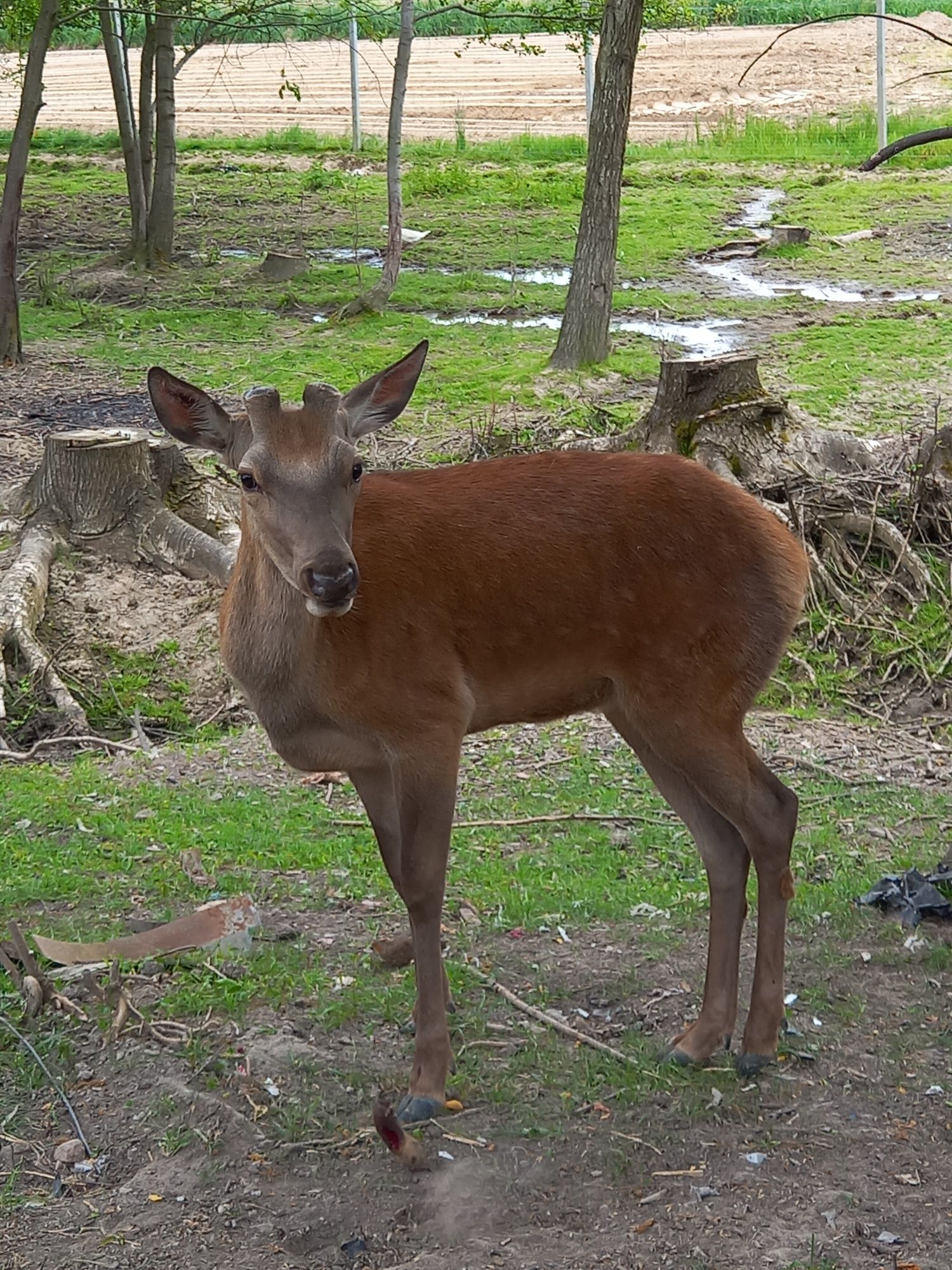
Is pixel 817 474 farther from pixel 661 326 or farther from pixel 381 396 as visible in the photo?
pixel 661 326

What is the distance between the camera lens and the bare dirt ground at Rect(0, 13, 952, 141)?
101 feet

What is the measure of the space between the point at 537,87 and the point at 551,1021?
34.6 meters

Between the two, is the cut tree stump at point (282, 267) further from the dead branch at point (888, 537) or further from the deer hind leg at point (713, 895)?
the deer hind leg at point (713, 895)

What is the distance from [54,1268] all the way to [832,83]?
3264cm

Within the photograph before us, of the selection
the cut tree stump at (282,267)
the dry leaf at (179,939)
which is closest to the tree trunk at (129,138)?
the cut tree stump at (282,267)

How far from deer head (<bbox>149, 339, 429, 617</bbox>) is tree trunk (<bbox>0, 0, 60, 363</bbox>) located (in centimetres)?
1064

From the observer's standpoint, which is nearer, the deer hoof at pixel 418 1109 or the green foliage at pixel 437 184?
the deer hoof at pixel 418 1109

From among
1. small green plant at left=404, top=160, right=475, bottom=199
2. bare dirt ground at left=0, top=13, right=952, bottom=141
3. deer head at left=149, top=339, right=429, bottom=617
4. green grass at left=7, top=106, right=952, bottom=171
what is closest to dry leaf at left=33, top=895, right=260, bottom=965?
deer head at left=149, top=339, right=429, bottom=617

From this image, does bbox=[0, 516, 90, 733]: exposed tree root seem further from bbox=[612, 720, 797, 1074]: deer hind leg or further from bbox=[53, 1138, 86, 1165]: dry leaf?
bbox=[612, 720, 797, 1074]: deer hind leg

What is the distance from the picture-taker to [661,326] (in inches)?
630

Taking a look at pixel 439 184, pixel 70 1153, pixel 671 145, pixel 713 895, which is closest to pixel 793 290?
pixel 439 184

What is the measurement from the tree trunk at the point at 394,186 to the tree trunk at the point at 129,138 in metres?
3.80

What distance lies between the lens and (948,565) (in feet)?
29.7

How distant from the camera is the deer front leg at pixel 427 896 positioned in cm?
448
